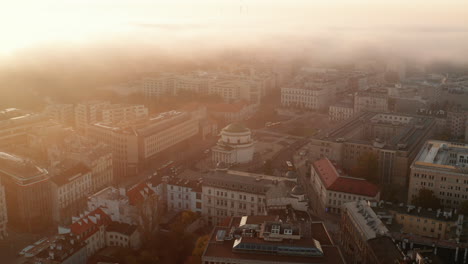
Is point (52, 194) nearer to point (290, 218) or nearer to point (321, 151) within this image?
point (290, 218)

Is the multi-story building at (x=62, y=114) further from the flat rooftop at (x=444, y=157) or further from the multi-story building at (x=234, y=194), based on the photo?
the flat rooftop at (x=444, y=157)

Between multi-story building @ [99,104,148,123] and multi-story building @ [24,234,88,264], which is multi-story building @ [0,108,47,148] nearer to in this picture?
multi-story building @ [99,104,148,123]

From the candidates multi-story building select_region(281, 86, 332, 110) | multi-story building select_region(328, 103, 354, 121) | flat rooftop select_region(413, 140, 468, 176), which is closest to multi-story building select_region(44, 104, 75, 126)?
multi-story building select_region(281, 86, 332, 110)

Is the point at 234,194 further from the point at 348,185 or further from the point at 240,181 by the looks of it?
the point at 348,185

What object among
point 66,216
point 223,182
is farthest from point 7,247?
point 223,182

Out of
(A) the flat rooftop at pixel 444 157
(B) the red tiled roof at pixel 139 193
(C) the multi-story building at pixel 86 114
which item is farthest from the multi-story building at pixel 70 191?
Result: (A) the flat rooftop at pixel 444 157

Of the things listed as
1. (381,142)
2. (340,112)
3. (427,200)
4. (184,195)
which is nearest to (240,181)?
(184,195)
